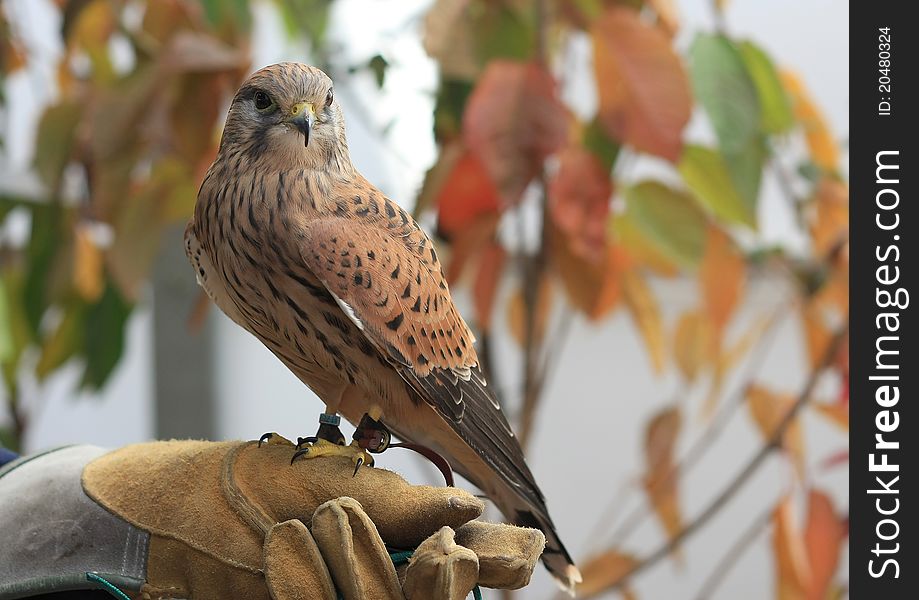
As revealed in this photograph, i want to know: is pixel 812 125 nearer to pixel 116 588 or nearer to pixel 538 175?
pixel 538 175

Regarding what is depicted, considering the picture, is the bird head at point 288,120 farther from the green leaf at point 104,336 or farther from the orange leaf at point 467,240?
the green leaf at point 104,336

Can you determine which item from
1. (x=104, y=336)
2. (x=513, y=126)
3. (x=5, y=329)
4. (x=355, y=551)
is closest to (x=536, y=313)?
(x=513, y=126)

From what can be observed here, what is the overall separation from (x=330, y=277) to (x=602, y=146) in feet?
2.38

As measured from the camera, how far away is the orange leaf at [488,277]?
1.52 metres

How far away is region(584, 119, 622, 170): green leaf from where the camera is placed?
136 cm

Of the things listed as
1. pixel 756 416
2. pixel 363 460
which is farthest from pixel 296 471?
pixel 756 416

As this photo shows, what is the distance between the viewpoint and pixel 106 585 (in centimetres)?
70

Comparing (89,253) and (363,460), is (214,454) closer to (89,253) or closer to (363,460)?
(363,460)

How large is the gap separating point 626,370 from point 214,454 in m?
2.32

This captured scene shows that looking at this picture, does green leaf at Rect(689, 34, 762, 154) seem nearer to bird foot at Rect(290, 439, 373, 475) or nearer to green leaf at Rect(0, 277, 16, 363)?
bird foot at Rect(290, 439, 373, 475)

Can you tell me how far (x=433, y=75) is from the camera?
158 centimetres

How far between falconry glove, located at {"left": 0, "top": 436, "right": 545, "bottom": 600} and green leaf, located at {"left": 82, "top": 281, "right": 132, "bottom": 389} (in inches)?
42.5

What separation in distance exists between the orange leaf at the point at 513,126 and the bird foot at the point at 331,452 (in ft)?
1.65
